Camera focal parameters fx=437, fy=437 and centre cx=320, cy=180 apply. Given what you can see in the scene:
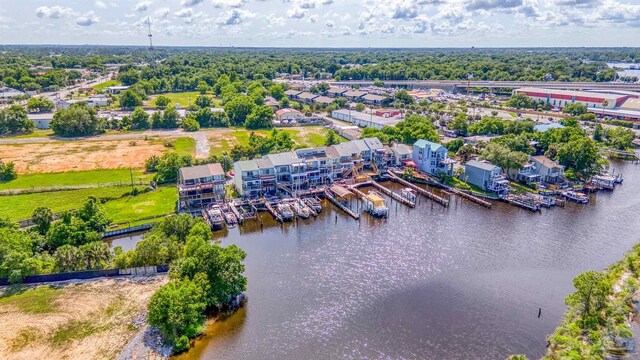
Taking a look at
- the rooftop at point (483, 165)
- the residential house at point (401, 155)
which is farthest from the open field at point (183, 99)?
the rooftop at point (483, 165)

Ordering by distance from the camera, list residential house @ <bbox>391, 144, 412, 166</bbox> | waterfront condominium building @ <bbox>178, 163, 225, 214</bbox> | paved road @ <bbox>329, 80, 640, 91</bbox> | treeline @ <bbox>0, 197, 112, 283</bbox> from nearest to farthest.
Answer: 1. treeline @ <bbox>0, 197, 112, 283</bbox>
2. waterfront condominium building @ <bbox>178, 163, 225, 214</bbox>
3. residential house @ <bbox>391, 144, 412, 166</bbox>
4. paved road @ <bbox>329, 80, 640, 91</bbox>

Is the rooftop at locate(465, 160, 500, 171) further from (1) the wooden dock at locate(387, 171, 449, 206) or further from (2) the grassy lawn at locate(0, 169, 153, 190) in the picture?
(2) the grassy lawn at locate(0, 169, 153, 190)

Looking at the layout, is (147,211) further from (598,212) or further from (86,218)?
(598,212)

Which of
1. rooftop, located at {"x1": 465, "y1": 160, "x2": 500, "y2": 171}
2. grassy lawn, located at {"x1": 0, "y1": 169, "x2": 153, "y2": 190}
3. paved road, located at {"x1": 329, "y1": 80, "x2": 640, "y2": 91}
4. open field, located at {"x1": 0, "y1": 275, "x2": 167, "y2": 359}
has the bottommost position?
open field, located at {"x1": 0, "y1": 275, "x2": 167, "y2": 359}

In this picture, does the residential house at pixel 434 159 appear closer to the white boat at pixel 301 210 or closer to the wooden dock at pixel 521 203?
the wooden dock at pixel 521 203

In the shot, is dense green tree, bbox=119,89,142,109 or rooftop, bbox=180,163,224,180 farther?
dense green tree, bbox=119,89,142,109

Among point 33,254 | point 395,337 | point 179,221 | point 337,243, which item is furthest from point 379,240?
point 33,254

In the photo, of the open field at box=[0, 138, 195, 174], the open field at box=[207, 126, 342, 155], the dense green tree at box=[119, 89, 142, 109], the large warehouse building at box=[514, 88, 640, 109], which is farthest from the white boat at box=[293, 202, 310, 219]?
the large warehouse building at box=[514, 88, 640, 109]
